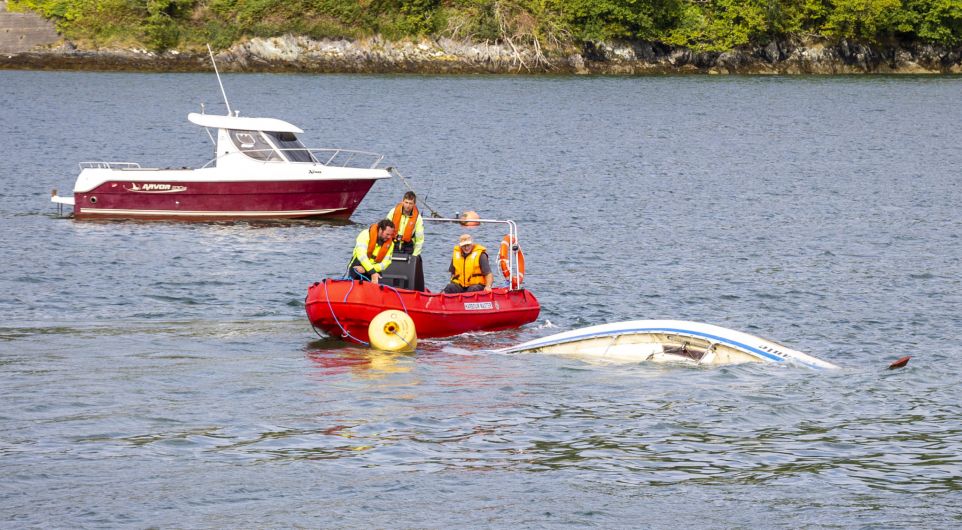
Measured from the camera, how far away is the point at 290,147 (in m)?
33.9

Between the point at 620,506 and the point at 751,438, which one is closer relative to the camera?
the point at 620,506

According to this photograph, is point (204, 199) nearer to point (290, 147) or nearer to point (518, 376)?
point (290, 147)

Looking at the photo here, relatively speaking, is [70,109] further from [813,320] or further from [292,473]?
[292,473]

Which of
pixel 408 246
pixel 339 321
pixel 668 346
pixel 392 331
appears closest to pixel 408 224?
pixel 408 246

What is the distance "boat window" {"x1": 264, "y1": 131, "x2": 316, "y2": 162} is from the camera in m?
33.6

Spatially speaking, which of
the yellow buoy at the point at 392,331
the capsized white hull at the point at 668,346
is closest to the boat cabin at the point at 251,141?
the yellow buoy at the point at 392,331

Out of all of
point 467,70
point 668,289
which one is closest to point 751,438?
point 668,289

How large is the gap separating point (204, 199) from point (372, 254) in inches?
545

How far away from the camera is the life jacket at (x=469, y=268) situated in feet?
70.5

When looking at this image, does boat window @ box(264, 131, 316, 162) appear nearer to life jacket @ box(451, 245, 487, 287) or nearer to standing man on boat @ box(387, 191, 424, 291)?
standing man on boat @ box(387, 191, 424, 291)

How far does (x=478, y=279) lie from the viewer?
70.8 ft

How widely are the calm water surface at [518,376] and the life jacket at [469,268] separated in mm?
1045

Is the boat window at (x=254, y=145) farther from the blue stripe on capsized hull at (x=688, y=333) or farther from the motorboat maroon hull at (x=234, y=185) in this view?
the blue stripe on capsized hull at (x=688, y=333)

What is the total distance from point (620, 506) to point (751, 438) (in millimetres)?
3115
